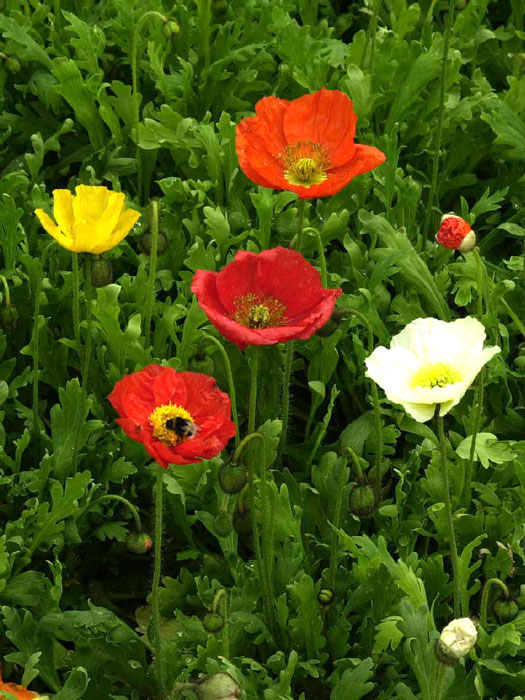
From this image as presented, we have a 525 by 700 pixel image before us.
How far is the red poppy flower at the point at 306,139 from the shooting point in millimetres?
1824

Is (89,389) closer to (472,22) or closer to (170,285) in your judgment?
(170,285)

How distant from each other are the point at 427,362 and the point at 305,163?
0.51m

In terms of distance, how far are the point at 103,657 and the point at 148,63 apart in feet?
4.53

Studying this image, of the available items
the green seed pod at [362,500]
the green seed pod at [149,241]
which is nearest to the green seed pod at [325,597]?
the green seed pod at [362,500]

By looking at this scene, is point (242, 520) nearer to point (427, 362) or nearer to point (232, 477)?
point (232, 477)

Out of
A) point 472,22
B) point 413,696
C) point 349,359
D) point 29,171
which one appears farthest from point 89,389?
point 472,22

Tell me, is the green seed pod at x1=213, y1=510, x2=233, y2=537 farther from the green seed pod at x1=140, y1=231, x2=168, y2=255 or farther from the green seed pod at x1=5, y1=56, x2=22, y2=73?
the green seed pod at x1=5, y1=56, x2=22, y2=73

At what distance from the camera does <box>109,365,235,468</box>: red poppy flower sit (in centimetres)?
137

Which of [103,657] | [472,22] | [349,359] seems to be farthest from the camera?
[472,22]

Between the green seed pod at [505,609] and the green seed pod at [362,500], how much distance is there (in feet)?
0.76

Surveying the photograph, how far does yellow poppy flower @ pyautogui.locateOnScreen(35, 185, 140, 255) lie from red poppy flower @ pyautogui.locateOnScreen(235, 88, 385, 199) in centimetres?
23

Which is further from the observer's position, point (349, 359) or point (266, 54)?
point (266, 54)

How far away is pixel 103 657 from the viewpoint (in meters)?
1.68

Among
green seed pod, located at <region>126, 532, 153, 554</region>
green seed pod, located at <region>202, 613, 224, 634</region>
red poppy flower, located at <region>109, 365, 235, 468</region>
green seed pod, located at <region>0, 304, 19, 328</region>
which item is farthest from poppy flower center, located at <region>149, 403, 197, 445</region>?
green seed pod, located at <region>0, 304, 19, 328</region>
